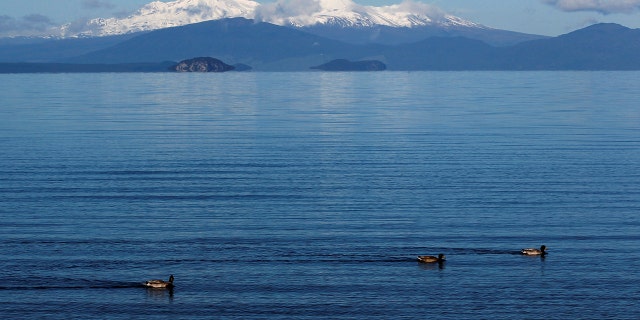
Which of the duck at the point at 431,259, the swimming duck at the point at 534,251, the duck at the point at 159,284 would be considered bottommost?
the duck at the point at 159,284

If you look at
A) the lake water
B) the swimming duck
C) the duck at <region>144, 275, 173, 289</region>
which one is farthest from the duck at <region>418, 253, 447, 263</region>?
the duck at <region>144, 275, 173, 289</region>

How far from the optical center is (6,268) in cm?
4694

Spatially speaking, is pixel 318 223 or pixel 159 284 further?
pixel 318 223

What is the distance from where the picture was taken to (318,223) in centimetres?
5656

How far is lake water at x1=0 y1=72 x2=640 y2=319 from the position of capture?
4322 cm

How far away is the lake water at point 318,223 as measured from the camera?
43219mm

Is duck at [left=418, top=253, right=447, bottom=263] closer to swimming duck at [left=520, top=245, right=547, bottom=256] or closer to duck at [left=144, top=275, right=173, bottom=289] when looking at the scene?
swimming duck at [left=520, top=245, right=547, bottom=256]

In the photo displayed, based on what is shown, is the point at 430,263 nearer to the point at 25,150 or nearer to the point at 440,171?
the point at 440,171

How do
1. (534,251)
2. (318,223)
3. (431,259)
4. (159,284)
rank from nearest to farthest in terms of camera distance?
(159,284), (431,259), (534,251), (318,223)

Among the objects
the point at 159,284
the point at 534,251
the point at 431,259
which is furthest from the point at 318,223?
the point at 159,284

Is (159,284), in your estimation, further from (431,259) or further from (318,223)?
(318,223)

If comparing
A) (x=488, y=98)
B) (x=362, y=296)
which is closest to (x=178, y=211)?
(x=362, y=296)

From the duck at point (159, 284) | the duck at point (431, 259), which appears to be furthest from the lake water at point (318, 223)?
the duck at point (159, 284)

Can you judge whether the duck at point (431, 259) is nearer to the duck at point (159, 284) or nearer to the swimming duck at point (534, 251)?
the swimming duck at point (534, 251)
